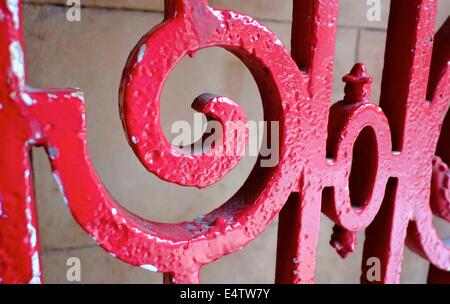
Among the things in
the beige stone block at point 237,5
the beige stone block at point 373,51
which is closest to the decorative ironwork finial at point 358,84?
the beige stone block at point 237,5

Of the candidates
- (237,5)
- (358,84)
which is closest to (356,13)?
(237,5)

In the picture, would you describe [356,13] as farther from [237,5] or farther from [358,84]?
[358,84]

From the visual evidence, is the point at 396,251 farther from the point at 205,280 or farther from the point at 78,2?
the point at 78,2

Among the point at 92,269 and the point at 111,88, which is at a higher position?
the point at 111,88

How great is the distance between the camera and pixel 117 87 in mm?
681

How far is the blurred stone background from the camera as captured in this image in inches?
25.0

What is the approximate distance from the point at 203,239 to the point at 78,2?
0.39 metres

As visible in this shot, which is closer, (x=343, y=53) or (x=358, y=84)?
(x=358, y=84)

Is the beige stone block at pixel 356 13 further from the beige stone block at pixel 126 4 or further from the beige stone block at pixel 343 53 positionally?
the beige stone block at pixel 126 4

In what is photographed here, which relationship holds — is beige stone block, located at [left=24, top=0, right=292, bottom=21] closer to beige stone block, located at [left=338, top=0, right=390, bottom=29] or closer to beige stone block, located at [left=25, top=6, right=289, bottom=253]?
beige stone block, located at [left=25, top=6, right=289, bottom=253]

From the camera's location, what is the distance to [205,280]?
860mm

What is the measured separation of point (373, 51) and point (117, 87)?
517 mm

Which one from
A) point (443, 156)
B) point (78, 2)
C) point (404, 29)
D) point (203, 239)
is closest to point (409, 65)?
point (404, 29)

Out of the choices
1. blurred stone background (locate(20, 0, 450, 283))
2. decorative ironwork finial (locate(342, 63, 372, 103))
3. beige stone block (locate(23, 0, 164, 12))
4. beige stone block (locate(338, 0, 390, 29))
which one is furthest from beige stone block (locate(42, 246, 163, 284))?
beige stone block (locate(338, 0, 390, 29))
